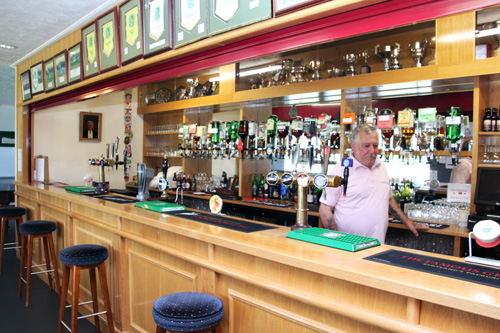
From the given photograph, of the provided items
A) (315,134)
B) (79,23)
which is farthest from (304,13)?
(79,23)

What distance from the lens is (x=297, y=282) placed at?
1729mm

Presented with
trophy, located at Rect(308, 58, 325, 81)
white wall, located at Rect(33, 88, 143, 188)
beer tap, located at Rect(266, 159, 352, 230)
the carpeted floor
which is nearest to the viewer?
beer tap, located at Rect(266, 159, 352, 230)

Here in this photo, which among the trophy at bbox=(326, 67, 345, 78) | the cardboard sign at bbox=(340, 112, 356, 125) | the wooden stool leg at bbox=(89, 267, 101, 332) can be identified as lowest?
the wooden stool leg at bbox=(89, 267, 101, 332)

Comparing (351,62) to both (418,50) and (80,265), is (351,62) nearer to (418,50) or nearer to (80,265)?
(418,50)

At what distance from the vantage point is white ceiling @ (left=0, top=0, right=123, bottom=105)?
362 cm

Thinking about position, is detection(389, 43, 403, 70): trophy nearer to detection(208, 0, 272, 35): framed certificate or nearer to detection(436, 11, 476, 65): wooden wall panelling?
detection(436, 11, 476, 65): wooden wall panelling

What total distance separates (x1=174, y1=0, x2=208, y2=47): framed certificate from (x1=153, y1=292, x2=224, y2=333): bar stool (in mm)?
1760

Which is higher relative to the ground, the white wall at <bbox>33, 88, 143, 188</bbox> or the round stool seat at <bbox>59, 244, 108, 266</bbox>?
the white wall at <bbox>33, 88, 143, 188</bbox>

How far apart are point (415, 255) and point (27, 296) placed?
3.72 m

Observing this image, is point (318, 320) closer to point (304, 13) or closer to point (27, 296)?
point (304, 13)

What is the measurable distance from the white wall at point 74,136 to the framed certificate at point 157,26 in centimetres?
387

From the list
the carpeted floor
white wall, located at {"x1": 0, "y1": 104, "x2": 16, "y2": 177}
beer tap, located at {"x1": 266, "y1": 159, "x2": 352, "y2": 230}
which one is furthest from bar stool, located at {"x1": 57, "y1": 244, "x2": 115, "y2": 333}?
white wall, located at {"x1": 0, "y1": 104, "x2": 16, "y2": 177}

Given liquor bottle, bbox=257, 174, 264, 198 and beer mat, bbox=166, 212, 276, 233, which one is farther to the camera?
liquor bottle, bbox=257, 174, 264, 198

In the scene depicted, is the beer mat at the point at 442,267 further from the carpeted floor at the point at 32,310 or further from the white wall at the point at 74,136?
the white wall at the point at 74,136
